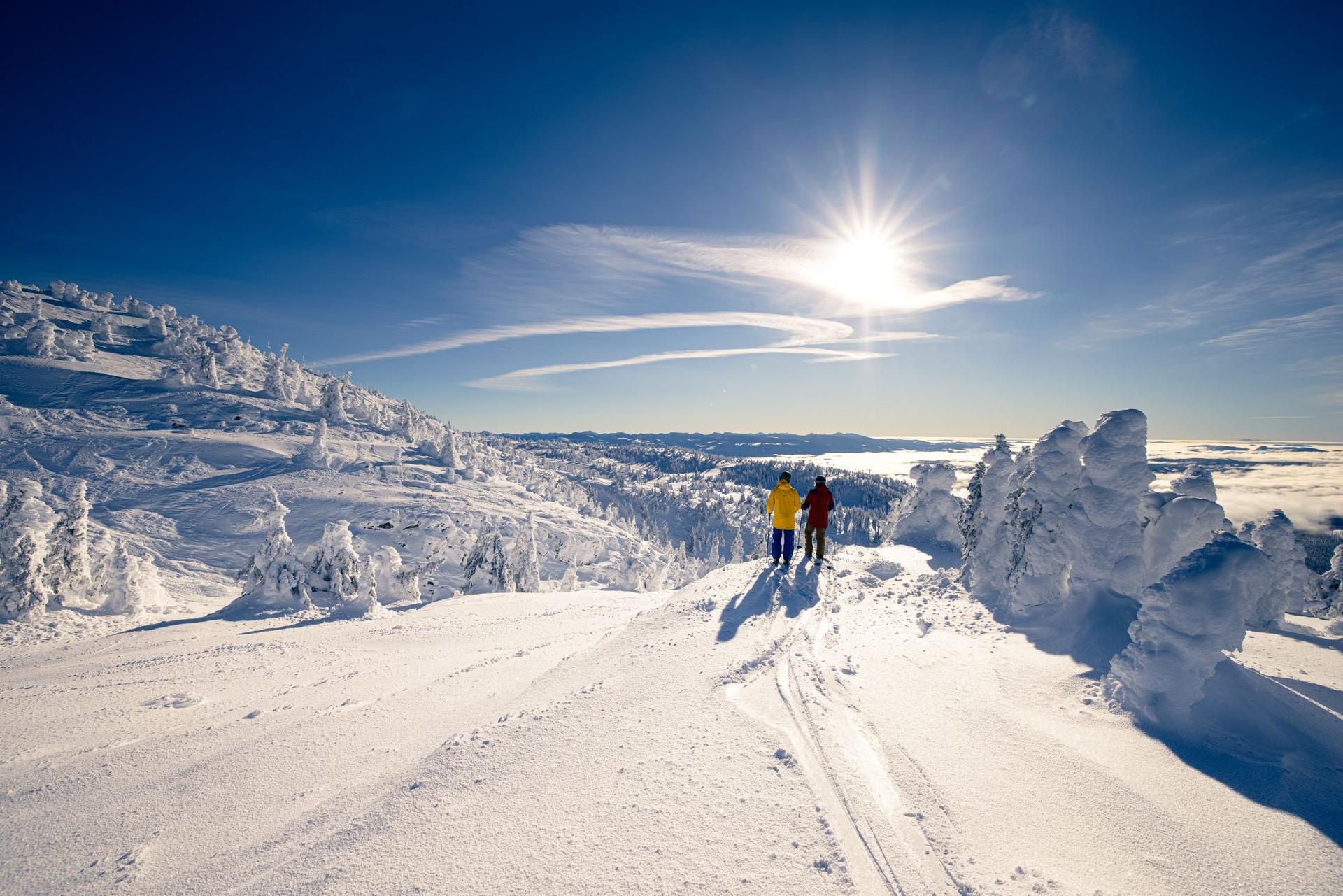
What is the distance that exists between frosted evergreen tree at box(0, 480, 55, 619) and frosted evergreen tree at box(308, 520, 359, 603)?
8.05 m

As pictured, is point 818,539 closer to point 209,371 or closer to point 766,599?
point 766,599

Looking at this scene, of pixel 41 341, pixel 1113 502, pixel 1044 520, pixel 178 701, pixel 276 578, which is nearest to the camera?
pixel 178 701

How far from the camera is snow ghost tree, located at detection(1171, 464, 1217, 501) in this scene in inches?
472

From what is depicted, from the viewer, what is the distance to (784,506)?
11383mm

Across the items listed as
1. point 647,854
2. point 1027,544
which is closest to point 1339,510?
point 1027,544

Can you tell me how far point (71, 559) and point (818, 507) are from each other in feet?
95.0

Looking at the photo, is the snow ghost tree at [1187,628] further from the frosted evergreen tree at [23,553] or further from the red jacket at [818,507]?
the frosted evergreen tree at [23,553]

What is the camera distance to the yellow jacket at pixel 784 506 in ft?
36.5

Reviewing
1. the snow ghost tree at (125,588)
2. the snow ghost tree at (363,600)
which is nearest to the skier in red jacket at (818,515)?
the snow ghost tree at (363,600)

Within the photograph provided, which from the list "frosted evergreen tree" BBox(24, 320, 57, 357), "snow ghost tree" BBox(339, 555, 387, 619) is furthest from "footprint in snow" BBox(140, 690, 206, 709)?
"frosted evergreen tree" BBox(24, 320, 57, 357)

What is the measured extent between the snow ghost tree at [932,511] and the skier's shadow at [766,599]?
12387mm

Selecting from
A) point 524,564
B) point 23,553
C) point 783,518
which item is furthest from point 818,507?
point 524,564

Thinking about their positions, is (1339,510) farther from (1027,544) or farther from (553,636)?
(553,636)

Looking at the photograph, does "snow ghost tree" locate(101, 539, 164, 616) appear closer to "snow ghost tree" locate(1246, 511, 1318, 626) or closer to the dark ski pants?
the dark ski pants
